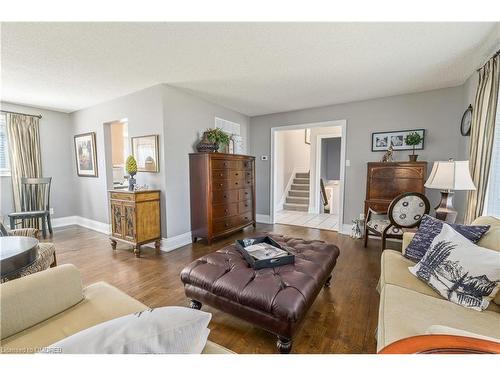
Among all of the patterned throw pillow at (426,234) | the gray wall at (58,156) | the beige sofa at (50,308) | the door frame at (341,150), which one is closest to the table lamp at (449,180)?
the patterned throw pillow at (426,234)

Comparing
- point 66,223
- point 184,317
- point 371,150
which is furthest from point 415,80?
point 66,223

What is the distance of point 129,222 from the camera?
302cm

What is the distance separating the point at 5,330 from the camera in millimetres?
937

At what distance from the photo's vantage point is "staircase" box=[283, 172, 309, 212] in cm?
638

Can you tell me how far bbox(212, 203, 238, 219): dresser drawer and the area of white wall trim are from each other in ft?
1.91

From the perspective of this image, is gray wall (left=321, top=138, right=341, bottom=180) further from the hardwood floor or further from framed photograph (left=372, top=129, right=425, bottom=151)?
the hardwood floor

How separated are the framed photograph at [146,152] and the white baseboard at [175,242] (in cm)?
105

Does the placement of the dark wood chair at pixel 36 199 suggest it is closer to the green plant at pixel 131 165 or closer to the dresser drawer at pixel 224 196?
the green plant at pixel 131 165

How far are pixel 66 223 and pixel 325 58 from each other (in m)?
5.74

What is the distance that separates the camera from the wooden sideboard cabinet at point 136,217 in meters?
2.95

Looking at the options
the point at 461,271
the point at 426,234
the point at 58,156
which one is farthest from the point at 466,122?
the point at 58,156

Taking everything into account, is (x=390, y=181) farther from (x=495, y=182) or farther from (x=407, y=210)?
(x=495, y=182)

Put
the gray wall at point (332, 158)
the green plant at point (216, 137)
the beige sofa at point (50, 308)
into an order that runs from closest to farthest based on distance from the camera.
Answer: the beige sofa at point (50, 308) < the green plant at point (216, 137) < the gray wall at point (332, 158)

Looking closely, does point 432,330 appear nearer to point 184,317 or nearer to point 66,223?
point 184,317
